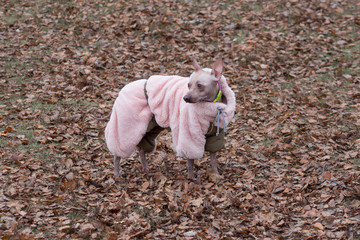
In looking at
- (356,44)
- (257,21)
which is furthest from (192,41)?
(356,44)

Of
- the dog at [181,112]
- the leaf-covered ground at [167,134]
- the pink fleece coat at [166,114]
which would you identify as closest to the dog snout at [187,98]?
the dog at [181,112]

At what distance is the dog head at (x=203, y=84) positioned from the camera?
5.23 metres

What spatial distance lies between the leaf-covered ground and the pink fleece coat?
62 cm

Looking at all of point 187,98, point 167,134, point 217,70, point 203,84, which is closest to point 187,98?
point 187,98

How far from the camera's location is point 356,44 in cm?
1000

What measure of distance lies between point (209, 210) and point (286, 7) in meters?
7.64

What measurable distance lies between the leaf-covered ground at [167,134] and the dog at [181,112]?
1.97 feet

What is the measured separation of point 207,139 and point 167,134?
2114mm

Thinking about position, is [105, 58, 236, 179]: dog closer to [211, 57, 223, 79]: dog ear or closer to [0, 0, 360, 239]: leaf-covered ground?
[211, 57, 223, 79]: dog ear

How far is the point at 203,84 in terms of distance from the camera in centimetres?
526

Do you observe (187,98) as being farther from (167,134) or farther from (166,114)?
(167,134)

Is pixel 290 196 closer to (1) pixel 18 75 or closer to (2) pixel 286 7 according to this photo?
(1) pixel 18 75

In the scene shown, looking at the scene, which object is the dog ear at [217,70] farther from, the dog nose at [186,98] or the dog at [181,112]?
the dog nose at [186,98]

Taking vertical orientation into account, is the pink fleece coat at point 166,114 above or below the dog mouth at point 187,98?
below
